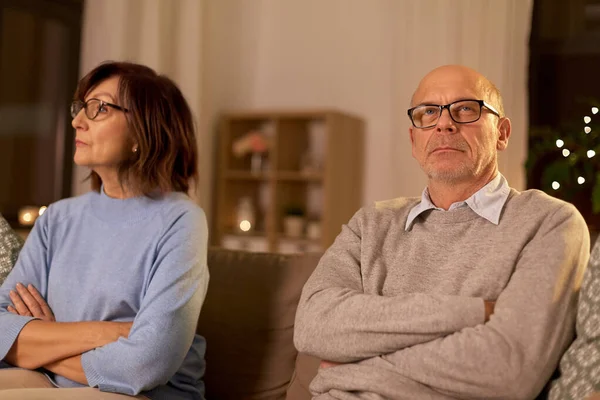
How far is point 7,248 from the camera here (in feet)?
7.38

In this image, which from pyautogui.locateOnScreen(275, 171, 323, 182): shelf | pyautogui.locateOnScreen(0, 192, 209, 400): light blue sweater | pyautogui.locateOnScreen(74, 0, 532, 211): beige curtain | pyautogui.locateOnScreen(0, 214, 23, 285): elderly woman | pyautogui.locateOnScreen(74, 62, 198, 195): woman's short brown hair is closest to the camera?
pyautogui.locateOnScreen(0, 192, 209, 400): light blue sweater

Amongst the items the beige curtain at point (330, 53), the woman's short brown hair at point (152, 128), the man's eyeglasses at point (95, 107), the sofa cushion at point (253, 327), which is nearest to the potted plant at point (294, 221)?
the beige curtain at point (330, 53)

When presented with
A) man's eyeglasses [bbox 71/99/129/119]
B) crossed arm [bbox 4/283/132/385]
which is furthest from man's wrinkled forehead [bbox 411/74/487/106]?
crossed arm [bbox 4/283/132/385]

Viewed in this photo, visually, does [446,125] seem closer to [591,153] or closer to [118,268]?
[118,268]

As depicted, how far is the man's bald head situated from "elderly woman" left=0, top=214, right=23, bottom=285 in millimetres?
1268

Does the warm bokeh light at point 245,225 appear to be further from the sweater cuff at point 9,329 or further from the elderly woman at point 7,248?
the sweater cuff at point 9,329

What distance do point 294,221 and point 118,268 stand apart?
10.1 feet

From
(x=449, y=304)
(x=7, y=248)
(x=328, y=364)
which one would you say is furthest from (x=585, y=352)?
(x=7, y=248)

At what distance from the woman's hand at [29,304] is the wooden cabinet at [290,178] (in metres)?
2.86

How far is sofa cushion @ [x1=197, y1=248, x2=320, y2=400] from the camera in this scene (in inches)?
81.9

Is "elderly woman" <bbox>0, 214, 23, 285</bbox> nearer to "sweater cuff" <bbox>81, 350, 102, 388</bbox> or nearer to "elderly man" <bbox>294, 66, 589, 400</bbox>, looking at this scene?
"sweater cuff" <bbox>81, 350, 102, 388</bbox>

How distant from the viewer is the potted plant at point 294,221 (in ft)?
16.3

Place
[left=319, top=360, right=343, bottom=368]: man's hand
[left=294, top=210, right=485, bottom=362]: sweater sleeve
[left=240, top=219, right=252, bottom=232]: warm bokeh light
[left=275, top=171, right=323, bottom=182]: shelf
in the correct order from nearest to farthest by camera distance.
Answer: [left=294, top=210, right=485, bottom=362]: sweater sleeve, [left=319, top=360, right=343, bottom=368]: man's hand, [left=275, top=171, right=323, bottom=182]: shelf, [left=240, top=219, right=252, bottom=232]: warm bokeh light

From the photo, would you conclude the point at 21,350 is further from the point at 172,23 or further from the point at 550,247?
the point at 172,23
